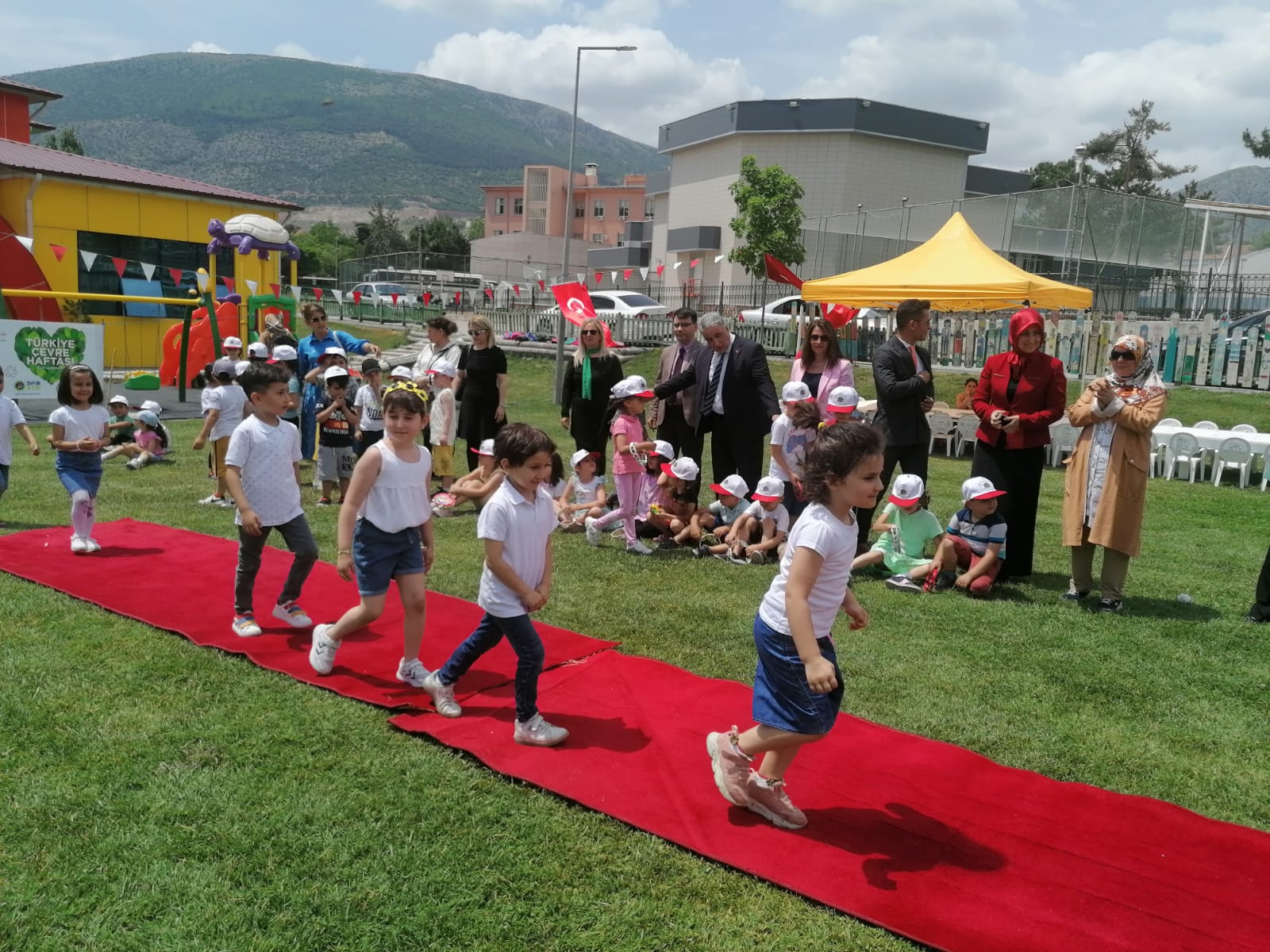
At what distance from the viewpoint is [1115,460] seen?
642 centimetres

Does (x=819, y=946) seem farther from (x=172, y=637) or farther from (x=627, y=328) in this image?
(x=627, y=328)

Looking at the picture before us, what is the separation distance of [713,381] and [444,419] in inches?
118

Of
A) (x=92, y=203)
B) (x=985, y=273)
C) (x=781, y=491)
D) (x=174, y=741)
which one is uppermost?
(x=92, y=203)

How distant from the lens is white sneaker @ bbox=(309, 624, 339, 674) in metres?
4.87

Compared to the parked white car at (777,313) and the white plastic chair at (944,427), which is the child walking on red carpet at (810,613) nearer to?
the white plastic chair at (944,427)

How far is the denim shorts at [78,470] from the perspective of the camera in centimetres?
713

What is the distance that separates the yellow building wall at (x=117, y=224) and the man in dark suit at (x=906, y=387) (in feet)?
52.7

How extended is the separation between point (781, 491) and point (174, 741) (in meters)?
5.04

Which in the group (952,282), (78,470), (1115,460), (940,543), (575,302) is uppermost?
(952,282)

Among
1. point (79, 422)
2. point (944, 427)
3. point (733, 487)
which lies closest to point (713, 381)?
point (733, 487)

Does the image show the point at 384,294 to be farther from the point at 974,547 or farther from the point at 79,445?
the point at 974,547

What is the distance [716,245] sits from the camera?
4747cm

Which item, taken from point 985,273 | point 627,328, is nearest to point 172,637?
point 985,273

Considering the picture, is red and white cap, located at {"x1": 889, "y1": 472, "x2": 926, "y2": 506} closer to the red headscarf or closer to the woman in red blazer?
the woman in red blazer
